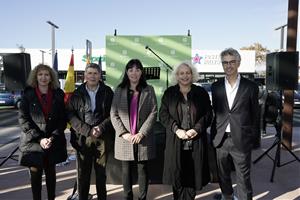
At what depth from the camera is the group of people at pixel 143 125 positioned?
12.6 ft

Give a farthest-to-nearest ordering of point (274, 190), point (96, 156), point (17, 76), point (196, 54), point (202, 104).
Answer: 1. point (196, 54)
2. point (17, 76)
3. point (274, 190)
4. point (96, 156)
5. point (202, 104)

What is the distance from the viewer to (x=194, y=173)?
390 cm

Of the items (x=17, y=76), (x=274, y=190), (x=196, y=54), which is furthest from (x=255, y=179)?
(x=196, y=54)

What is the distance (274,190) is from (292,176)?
91 cm

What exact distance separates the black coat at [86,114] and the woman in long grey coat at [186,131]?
2.11ft

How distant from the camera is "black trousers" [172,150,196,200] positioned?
12.8 ft

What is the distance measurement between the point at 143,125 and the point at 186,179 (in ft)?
2.44

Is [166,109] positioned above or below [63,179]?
above

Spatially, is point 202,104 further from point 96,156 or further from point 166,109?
point 96,156

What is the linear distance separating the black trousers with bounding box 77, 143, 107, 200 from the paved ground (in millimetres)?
644

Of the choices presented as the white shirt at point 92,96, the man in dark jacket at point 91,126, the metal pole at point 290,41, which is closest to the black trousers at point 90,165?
the man in dark jacket at point 91,126

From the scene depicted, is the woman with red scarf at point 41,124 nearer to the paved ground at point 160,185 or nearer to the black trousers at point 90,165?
the black trousers at point 90,165

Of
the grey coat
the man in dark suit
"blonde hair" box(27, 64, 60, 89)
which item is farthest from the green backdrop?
the man in dark suit

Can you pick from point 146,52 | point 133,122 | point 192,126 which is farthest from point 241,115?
point 146,52
